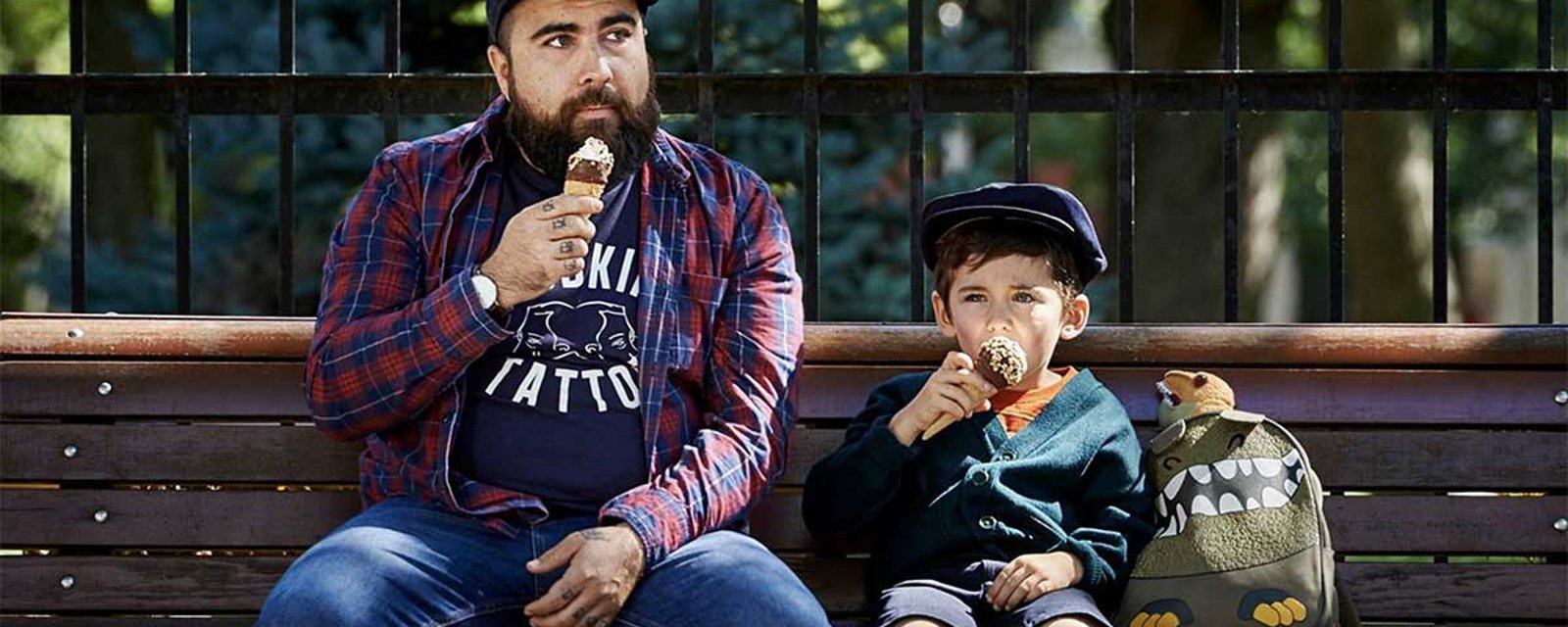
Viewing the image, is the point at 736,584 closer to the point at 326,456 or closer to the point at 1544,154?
the point at 326,456

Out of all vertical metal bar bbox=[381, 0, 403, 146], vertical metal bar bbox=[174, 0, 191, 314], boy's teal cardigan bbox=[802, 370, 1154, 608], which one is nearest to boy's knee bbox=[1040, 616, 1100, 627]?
boy's teal cardigan bbox=[802, 370, 1154, 608]

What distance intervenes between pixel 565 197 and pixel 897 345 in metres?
0.94

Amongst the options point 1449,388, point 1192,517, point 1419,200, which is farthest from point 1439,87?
point 1419,200

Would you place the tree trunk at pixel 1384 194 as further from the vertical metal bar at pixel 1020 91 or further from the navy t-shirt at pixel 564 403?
the navy t-shirt at pixel 564 403

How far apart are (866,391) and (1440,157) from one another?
4.61ft

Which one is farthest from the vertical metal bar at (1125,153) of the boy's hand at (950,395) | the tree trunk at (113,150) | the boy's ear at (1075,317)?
the tree trunk at (113,150)

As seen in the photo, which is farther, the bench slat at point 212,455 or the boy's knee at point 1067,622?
the bench slat at point 212,455

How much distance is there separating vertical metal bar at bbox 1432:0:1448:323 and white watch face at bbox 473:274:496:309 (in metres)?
2.12

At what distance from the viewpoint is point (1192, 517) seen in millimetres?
3955

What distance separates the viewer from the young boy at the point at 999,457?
12.7 feet

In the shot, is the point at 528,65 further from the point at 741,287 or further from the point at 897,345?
the point at 897,345

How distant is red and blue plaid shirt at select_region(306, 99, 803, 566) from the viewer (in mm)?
3852

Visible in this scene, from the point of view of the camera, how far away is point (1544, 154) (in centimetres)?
475

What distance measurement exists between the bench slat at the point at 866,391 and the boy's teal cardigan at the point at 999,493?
0.27 meters
